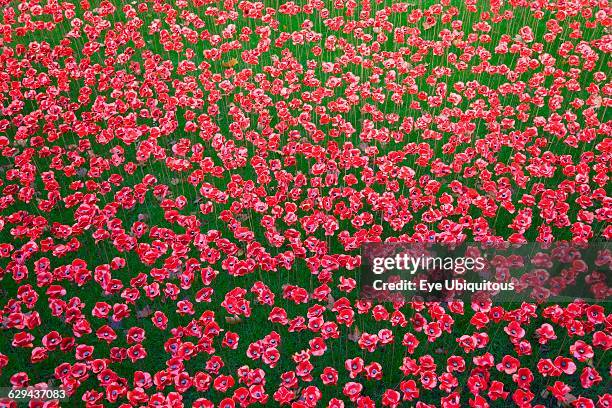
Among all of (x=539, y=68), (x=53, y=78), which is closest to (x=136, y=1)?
(x=53, y=78)

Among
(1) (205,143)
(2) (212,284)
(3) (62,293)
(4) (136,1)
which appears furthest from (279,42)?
(3) (62,293)

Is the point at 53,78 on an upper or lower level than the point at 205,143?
upper

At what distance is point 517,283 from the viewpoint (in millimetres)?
3566

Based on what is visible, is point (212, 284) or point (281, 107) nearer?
point (212, 284)

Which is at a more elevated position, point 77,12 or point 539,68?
point 77,12

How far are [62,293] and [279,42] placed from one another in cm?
390

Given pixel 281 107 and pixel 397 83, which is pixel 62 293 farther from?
pixel 397 83

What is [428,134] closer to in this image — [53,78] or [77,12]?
[53,78]

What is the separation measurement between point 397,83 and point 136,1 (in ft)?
13.9

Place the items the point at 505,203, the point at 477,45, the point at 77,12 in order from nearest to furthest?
the point at 505,203
the point at 477,45
the point at 77,12

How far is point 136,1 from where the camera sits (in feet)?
23.9

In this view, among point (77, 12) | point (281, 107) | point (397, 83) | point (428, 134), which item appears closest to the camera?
point (428, 134)

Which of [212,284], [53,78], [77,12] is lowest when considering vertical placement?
[212,284]

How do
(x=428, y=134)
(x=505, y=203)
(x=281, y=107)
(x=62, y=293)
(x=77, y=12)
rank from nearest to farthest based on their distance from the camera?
(x=62, y=293) < (x=505, y=203) < (x=428, y=134) < (x=281, y=107) < (x=77, y=12)
